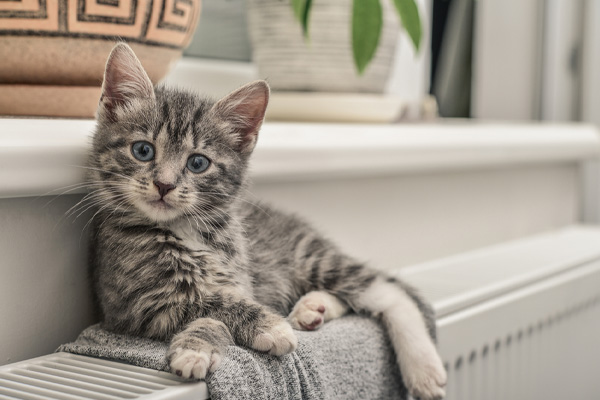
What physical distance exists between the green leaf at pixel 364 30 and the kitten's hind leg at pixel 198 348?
1.16 feet

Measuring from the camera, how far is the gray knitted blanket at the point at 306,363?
0.60 metres

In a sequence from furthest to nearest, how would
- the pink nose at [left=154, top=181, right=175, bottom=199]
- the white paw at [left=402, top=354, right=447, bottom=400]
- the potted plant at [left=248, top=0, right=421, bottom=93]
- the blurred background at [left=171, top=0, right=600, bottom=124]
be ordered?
the blurred background at [left=171, top=0, right=600, bottom=124]
the potted plant at [left=248, top=0, right=421, bottom=93]
the white paw at [left=402, top=354, right=447, bottom=400]
the pink nose at [left=154, top=181, right=175, bottom=199]

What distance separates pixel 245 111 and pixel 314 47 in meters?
0.39

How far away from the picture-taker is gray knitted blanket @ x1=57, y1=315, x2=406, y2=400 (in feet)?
1.97

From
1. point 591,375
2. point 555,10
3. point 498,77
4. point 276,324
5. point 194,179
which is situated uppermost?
point 555,10

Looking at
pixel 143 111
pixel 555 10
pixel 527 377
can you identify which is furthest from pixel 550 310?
pixel 555 10

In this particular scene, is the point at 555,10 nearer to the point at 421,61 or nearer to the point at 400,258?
the point at 421,61

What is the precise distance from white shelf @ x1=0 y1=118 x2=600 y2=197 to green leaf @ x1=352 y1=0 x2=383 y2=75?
15 centimetres

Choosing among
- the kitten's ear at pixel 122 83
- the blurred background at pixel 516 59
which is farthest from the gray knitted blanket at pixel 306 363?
the blurred background at pixel 516 59

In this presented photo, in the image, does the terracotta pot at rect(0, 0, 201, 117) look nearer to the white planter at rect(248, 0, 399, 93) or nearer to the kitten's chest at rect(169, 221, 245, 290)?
the kitten's chest at rect(169, 221, 245, 290)

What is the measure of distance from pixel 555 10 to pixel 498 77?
0.77 feet

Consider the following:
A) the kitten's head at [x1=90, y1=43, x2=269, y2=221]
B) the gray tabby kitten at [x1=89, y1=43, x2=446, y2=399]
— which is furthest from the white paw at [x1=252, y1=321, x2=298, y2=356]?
the kitten's head at [x1=90, y1=43, x2=269, y2=221]

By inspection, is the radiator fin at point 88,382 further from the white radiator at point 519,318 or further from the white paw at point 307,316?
the white radiator at point 519,318

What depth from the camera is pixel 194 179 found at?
69 centimetres
